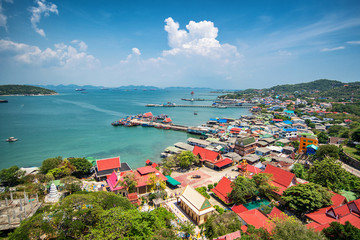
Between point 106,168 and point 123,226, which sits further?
point 106,168

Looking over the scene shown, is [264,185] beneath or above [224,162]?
above

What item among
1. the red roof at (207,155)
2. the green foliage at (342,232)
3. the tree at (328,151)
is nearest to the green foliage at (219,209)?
the green foliage at (342,232)

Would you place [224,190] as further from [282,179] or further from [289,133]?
[289,133]

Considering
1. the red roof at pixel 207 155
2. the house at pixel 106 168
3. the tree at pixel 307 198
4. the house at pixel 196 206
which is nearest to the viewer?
the tree at pixel 307 198

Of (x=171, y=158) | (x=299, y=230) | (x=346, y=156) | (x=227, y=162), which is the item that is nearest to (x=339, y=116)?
(x=346, y=156)

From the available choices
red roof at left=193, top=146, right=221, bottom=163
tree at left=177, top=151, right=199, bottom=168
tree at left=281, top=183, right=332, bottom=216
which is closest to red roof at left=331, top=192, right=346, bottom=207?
tree at left=281, top=183, right=332, bottom=216

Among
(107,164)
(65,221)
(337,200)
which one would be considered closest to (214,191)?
(337,200)

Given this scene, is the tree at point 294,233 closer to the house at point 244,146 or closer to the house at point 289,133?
the house at point 244,146

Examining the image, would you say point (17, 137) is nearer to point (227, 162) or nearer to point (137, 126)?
point (137, 126)
